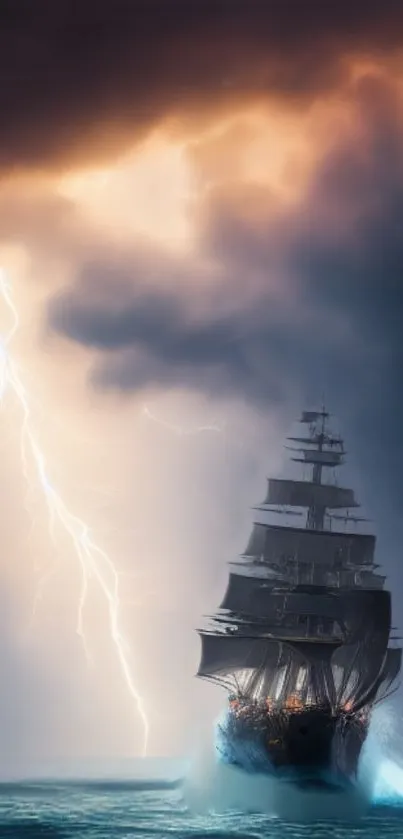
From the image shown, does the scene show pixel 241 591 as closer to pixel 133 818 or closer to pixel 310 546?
pixel 310 546

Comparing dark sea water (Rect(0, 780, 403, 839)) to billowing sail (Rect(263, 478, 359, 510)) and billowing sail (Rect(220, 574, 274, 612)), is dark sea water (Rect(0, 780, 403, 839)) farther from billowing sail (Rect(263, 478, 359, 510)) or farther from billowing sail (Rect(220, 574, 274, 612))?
billowing sail (Rect(263, 478, 359, 510))

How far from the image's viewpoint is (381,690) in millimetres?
32625

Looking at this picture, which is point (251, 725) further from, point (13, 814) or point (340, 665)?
point (13, 814)

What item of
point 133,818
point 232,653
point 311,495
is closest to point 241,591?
point 232,653

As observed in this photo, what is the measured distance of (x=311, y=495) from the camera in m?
34.0

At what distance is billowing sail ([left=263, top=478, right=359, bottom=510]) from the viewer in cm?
3322

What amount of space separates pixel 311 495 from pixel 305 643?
491 centimetres

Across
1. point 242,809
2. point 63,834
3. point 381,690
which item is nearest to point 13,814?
point 63,834

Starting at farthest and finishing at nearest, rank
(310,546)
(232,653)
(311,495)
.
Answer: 1. (311,495)
2. (310,546)
3. (232,653)

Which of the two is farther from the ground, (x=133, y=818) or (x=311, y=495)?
(x=311, y=495)

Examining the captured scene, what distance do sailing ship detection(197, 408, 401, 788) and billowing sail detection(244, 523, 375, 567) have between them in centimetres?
3

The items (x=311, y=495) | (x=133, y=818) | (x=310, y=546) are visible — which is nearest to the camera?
(x=133, y=818)

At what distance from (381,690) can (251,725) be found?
4262mm

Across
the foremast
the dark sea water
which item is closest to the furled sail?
the foremast
